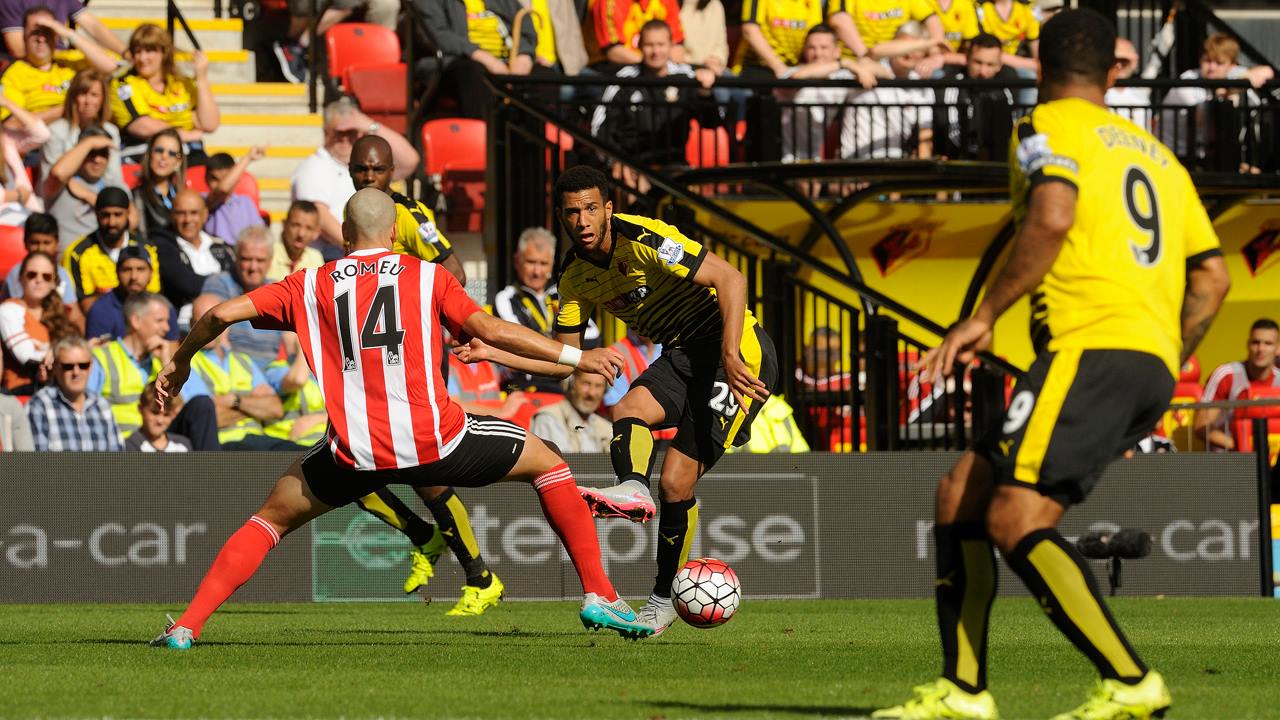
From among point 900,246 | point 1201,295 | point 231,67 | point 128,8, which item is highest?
point 128,8

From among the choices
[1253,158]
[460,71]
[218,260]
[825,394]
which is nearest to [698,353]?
[825,394]

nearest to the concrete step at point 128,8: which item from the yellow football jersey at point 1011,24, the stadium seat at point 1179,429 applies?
the yellow football jersey at point 1011,24

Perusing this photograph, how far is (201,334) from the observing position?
816cm

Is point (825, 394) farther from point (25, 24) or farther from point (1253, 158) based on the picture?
point (25, 24)

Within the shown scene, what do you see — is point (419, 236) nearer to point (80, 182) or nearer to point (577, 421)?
point (577, 421)

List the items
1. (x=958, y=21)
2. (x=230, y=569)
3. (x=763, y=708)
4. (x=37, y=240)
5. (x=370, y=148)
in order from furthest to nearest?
(x=958, y=21)
(x=37, y=240)
(x=370, y=148)
(x=230, y=569)
(x=763, y=708)

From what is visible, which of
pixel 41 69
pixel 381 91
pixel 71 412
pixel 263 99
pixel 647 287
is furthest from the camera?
pixel 263 99

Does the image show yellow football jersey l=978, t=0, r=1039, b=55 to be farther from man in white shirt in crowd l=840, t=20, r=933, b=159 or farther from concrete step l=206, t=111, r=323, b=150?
concrete step l=206, t=111, r=323, b=150

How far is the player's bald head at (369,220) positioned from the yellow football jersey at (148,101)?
943 centimetres

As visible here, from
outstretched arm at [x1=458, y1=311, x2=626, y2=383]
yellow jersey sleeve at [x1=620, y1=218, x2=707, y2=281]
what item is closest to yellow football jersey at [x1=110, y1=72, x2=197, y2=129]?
yellow jersey sleeve at [x1=620, y1=218, x2=707, y2=281]

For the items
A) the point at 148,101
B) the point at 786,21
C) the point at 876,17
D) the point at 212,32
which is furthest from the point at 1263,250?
the point at 148,101

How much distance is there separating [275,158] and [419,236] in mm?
7808

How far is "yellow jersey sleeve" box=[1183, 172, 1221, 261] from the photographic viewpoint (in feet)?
19.8

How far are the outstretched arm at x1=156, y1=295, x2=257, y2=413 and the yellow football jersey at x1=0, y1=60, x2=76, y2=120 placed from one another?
9.68 meters
